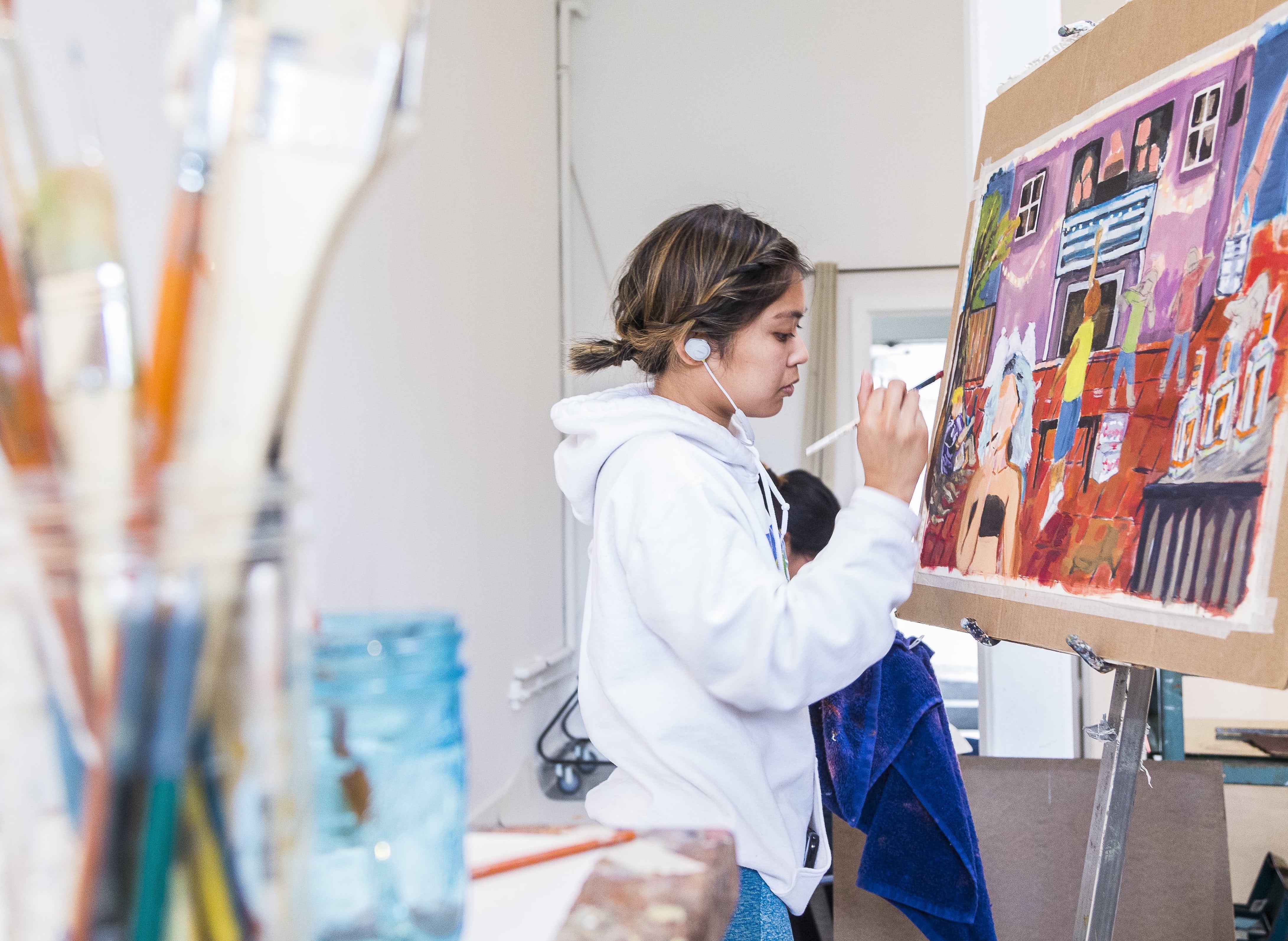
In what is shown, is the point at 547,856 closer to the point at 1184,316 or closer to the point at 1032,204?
the point at 1184,316

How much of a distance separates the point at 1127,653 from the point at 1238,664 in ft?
0.45

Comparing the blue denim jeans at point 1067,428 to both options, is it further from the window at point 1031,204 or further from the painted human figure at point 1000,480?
the window at point 1031,204

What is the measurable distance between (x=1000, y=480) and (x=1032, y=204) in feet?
1.17

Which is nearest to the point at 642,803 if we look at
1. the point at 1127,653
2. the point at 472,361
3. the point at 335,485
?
the point at 1127,653

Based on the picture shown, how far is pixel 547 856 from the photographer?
0.50 metres

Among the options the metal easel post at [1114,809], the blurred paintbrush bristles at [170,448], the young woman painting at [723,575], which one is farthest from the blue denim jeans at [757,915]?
the blurred paintbrush bristles at [170,448]

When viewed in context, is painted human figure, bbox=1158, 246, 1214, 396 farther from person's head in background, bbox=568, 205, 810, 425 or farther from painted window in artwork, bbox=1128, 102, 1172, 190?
person's head in background, bbox=568, 205, 810, 425

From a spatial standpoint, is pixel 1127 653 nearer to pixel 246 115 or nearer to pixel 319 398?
pixel 246 115

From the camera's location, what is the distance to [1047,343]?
3.79 feet

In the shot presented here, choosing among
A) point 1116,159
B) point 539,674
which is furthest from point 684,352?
point 539,674

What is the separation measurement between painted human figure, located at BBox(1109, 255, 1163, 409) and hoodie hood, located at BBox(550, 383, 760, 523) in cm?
41

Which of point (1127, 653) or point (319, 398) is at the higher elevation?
point (319, 398)

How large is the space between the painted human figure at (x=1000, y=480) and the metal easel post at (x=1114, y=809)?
19 cm

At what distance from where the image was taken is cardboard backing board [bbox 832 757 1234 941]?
1.45m
